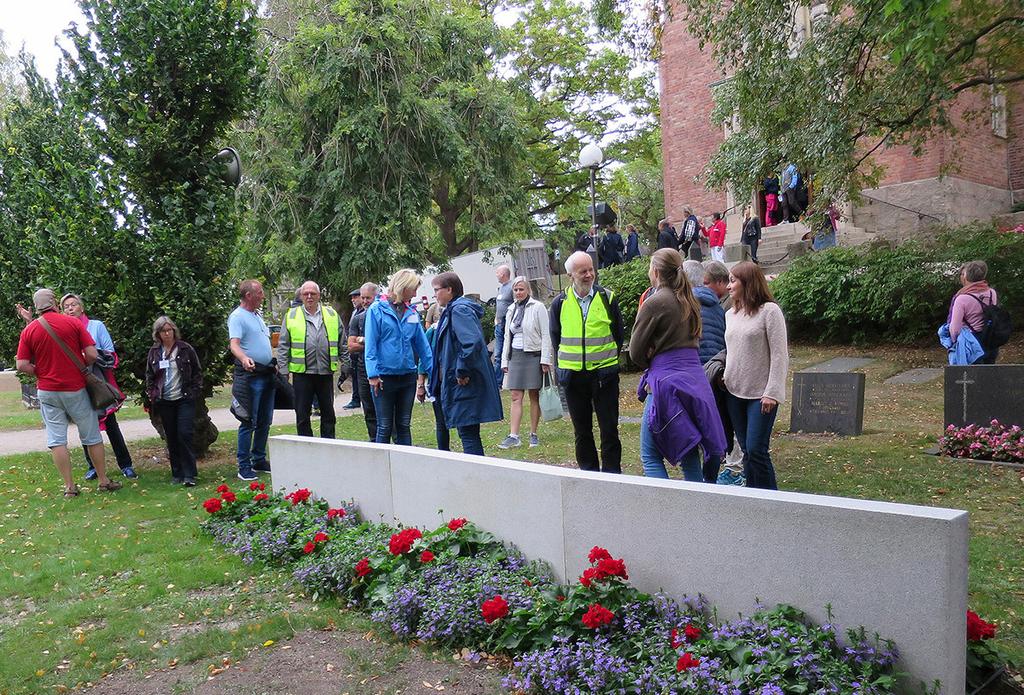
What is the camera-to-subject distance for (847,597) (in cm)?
332

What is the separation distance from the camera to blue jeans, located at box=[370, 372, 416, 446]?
8.26m

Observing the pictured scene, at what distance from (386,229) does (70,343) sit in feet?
40.6

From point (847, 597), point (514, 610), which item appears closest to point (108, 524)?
→ point (514, 610)

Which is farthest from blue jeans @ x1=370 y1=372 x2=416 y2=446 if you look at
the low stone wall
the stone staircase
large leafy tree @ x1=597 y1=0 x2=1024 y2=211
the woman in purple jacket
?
the stone staircase

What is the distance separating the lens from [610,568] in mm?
3969

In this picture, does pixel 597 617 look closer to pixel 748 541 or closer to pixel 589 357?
pixel 748 541

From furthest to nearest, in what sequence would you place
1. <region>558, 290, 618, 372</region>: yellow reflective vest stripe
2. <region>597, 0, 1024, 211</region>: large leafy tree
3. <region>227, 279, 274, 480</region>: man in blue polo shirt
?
1. <region>597, 0, 1024, 211</region>: large leafy tree
2. <region>227, 279, 274, 480</region>: man in blue polo shirt
3. <region>558, 290, 618, 372</region>: yellow reflective vest stripe

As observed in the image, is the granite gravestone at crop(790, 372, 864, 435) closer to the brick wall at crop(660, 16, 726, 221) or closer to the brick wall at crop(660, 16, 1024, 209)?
the brick wall at crop(660, 16, 1024, 209)

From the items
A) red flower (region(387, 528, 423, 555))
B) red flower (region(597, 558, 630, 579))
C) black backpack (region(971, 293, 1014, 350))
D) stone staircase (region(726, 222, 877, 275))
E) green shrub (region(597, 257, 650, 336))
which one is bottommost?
red flower (region(387, 528, 423, 555))

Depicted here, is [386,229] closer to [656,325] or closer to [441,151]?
[441,151]

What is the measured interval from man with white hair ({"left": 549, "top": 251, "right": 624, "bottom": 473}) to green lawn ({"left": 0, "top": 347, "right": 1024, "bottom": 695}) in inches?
74.4

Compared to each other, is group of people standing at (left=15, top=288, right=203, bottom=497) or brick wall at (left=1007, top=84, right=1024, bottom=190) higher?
brick wall at (left=1007, top=84, right=1024, bottom=190)

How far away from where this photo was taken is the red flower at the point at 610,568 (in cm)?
397

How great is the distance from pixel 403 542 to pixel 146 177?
23.5 feet
